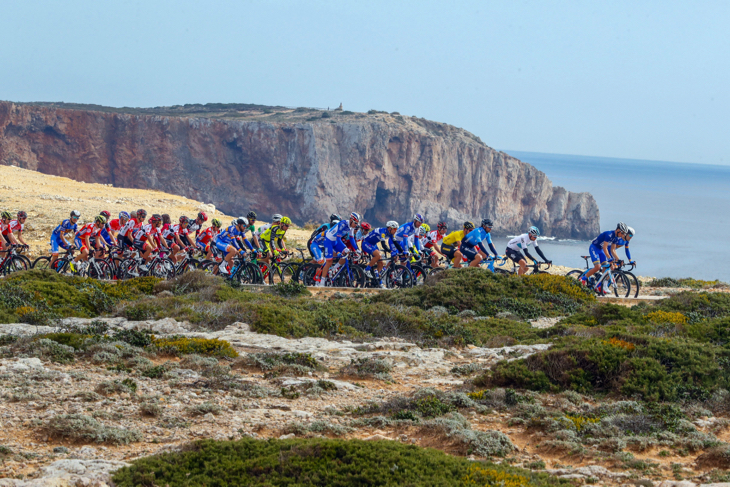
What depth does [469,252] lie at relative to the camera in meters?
17.3

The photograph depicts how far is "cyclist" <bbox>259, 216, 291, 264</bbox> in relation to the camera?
16.5m

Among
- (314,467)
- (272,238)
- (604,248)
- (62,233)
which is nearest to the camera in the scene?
(314,467)

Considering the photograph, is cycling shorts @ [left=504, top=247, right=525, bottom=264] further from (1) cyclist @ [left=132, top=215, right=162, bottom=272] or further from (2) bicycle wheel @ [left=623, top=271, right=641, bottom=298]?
(1) cyclist @ [left=132, top=215, right=162, bottom=272]

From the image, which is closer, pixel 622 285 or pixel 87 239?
pixel 622 285

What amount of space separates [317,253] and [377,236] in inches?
63.4

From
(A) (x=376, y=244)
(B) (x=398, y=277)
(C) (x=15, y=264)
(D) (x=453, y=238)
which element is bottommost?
(C) (x=15, y=264)

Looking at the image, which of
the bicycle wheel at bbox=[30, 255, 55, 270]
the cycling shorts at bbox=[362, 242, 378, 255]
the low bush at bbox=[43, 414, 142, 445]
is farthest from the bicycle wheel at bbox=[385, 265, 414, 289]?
the low bush at bbox=[43, 414, 142, 445]

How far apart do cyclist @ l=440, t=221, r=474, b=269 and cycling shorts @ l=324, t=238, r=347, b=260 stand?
10.1ft

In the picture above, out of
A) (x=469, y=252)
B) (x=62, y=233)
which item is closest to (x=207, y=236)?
(x=62, y=233)

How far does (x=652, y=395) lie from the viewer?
7.83m

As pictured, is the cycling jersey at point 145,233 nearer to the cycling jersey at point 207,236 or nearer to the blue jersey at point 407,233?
the cycling jersey at point 207,236

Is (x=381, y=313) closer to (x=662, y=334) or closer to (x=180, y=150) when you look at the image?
(x=662, y=334)

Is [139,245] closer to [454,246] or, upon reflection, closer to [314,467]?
[454,246]

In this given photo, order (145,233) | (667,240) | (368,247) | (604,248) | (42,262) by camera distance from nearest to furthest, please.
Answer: (604,248) → (368,247) → (145,233) → (42,262) → (667,240)
